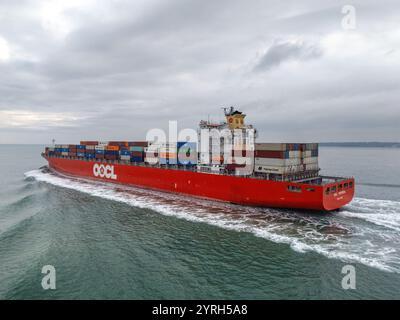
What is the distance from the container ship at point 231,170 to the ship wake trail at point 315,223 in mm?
1625

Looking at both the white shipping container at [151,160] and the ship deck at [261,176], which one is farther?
the white shipping container at [151,160]

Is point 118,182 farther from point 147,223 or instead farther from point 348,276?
point 348,276

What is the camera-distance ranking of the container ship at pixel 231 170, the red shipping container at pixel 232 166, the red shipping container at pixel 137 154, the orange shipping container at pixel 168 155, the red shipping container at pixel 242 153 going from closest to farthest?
1. the container ship at pixel 231 170
2. the red shipping container at pixel 242 153
3. the red shipping container at pixel 232 166
4. the orange shipping container at pixel 168 155
5. the red shipping container at pixel 137 154

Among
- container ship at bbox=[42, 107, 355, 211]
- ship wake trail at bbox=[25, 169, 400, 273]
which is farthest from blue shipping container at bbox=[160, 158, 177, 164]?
ship wake trail at bbox=[25, 169, 400, 273]

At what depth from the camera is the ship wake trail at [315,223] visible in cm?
2047

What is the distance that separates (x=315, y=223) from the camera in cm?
2688

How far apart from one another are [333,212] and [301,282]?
54.9 ft

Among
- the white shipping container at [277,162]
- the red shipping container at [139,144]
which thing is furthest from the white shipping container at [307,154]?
the red shipping container at [139,144]

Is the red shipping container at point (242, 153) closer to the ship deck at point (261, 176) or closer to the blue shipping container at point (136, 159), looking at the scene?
the ship deck at point (261, 176)

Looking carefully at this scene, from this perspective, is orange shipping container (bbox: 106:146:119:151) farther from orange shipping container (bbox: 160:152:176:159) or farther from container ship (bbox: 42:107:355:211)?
orange shipping container (bbox: 160:152:176:159)

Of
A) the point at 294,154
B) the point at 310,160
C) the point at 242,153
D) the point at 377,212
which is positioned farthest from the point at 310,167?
the point at 242,153

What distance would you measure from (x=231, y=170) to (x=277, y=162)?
668 centimetres

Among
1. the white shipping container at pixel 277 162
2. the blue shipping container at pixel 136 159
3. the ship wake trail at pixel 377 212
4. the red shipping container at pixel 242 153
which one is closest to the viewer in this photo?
the ship wake trail at pixel 377 212
